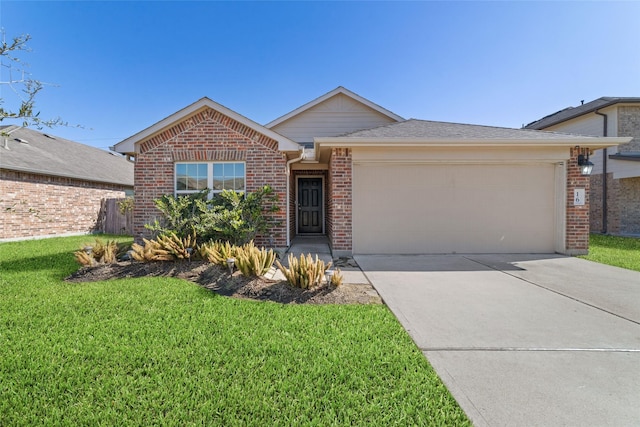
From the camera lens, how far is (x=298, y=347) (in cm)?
286

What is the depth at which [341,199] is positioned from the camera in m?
7.62

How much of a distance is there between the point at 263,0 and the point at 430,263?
31.8ft

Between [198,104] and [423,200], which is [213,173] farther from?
[423,200]

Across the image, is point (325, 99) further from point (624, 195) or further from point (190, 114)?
point (624, 195)

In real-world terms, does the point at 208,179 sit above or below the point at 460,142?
below

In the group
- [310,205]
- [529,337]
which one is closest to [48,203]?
[310,205]

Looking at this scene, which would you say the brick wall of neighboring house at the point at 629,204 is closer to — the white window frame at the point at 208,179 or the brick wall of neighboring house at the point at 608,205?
the brick wall of neighboring house at the point at 608,205

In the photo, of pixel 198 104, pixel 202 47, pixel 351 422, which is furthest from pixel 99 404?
pixel 202 47

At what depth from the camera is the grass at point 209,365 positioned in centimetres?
199

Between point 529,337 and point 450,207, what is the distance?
5.09 m

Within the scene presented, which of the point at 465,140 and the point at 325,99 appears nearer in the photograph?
the point at 465,140

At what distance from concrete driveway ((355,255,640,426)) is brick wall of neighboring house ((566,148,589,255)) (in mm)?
1673

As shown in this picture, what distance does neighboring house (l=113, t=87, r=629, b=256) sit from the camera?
7.63 m

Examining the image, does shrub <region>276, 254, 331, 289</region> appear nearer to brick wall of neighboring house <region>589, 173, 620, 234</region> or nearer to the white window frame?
the white window frame
